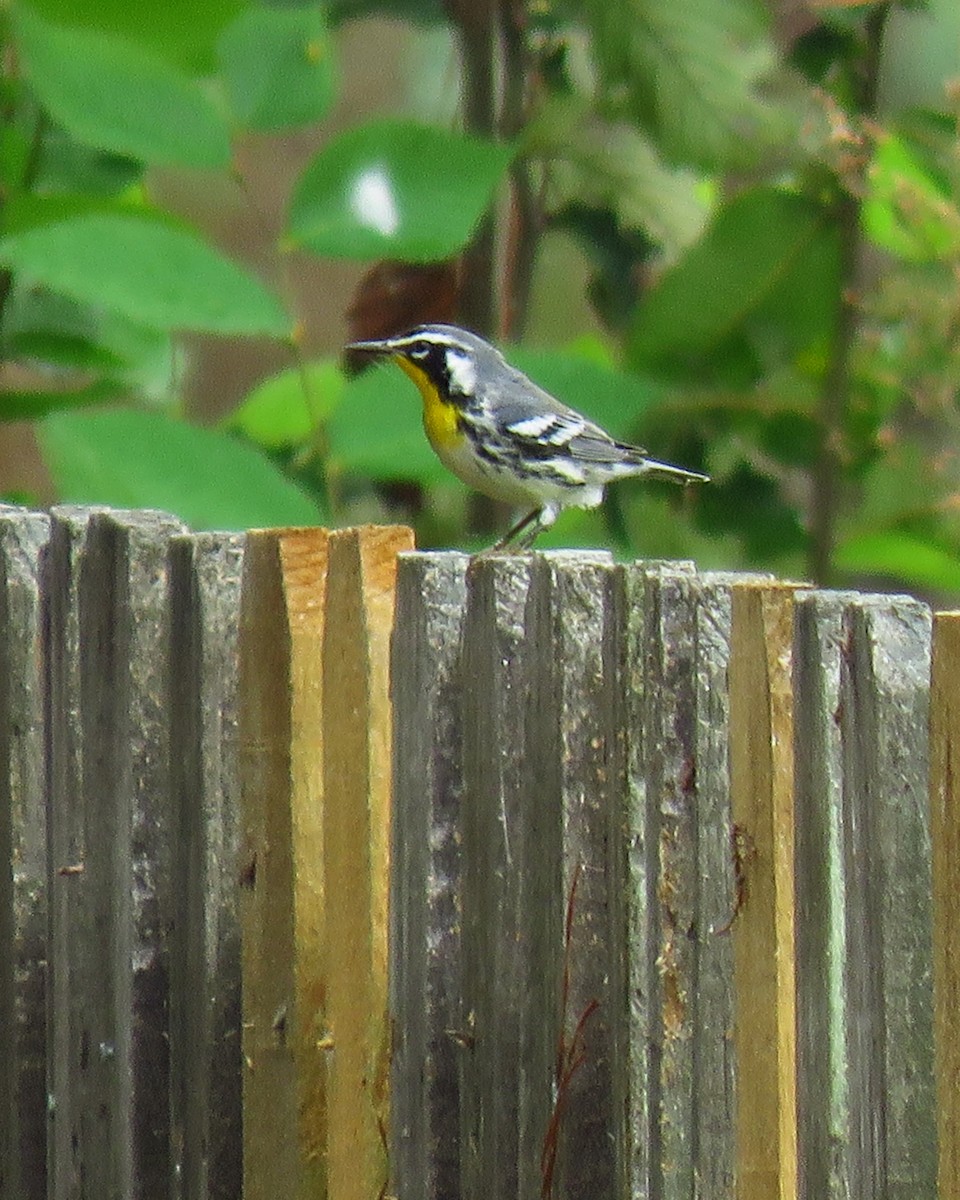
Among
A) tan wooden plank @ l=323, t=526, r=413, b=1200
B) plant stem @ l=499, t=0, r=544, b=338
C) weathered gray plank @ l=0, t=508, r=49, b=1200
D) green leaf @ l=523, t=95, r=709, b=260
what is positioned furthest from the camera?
plant stem @ l=499, t=0, r=544, b=338

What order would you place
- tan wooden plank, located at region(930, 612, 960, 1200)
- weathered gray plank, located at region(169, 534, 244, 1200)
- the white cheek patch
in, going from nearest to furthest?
1. tan wooden plank, located at region(930, 612, 960, 1200)
2. weathered gray plank, located at region(169, 534, 244, 1200)
3. the white cheek patch

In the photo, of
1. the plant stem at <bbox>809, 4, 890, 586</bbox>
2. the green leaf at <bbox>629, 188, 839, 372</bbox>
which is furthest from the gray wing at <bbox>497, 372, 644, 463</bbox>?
the plant stem at <bbox>809, 4, 890, 586</bbox>

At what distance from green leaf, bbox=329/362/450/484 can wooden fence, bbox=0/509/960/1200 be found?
Result: 1593mm

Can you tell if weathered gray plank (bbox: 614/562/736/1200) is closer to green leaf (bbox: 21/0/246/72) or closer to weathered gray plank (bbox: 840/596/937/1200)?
weathered gray plank (bbox: 840/596/937/1200)

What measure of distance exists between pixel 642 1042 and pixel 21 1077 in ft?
3.42

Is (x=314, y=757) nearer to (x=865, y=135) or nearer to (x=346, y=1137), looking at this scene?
(x=346, y=1137)

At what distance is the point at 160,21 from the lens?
4.32m

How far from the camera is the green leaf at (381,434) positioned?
4145mm

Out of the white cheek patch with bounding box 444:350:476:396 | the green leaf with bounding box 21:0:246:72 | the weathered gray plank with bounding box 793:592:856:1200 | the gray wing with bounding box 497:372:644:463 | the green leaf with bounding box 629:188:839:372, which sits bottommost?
the weathered gray plank with bounding box 793:592:856:1200

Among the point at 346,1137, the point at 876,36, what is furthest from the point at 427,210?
the point at 346,1137

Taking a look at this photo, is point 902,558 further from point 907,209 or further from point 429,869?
point 429,869

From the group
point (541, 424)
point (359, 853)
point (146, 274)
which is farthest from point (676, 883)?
point (541, 424)

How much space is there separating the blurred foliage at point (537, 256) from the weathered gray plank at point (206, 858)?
1.39 meters

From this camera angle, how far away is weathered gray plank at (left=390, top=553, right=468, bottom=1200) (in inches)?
86.0
